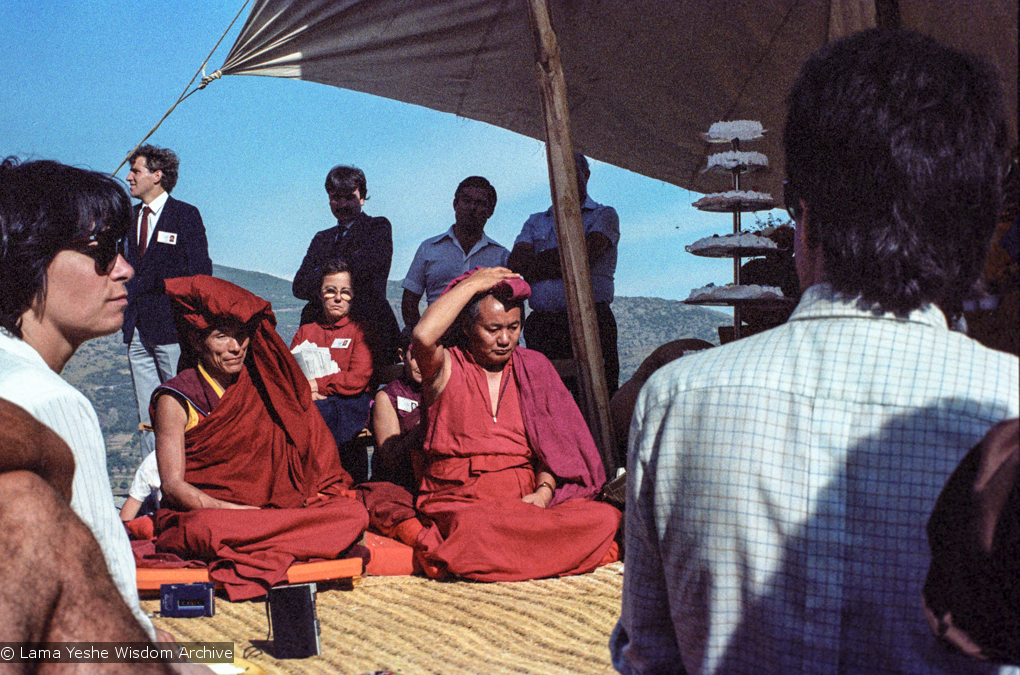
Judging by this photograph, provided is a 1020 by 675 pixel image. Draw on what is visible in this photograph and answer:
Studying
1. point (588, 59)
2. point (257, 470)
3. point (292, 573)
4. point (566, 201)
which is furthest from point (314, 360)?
point (588, 59)

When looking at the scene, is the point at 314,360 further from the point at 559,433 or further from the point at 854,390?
the point at 854,390

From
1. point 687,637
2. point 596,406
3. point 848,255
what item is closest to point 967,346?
point 848,255

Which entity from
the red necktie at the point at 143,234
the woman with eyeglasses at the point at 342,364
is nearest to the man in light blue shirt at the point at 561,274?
the woman with eyeglasses at the point at 342,364

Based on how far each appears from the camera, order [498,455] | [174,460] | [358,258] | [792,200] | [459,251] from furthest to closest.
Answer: [459,251], [358,258], [498,455], [174,460], [792,200]

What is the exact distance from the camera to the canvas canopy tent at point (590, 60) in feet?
18.5

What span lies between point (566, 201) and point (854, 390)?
3.19 metres

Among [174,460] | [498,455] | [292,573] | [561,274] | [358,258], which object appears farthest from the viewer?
[358,258]

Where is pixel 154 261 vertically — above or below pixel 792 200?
above

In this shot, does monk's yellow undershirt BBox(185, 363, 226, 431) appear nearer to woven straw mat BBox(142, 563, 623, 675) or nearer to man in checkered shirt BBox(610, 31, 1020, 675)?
woven straw mat BBox(142, 563, 623, 675)

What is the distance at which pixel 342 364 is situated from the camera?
5148 mm


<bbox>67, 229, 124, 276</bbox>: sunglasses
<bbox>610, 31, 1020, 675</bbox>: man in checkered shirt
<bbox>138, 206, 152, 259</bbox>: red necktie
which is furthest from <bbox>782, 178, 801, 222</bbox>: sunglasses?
<bbox>138, 206, 152, 259</bbox>: red necktie

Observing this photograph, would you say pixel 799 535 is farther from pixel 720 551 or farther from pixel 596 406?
pixel 596 406

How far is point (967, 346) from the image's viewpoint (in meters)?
0.99

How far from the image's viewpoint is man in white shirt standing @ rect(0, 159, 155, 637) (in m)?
1.53
